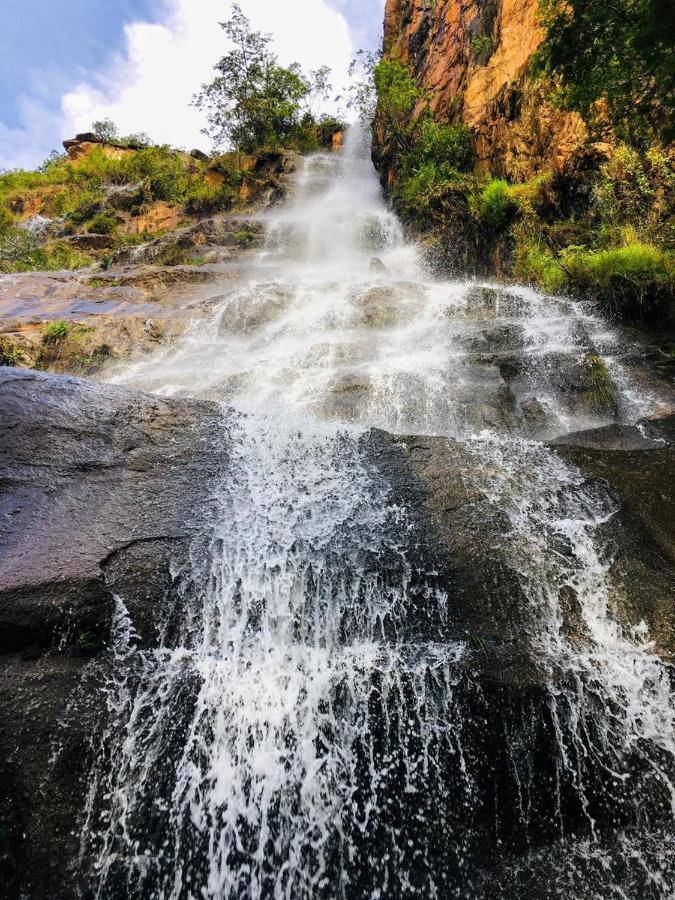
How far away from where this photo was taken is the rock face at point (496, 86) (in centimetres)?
1250

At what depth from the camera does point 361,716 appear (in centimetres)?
378

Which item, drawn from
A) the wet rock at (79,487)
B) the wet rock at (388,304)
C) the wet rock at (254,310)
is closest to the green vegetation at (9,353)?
the wet rock at (254,310)

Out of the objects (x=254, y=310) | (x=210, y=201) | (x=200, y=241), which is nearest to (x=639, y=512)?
(x=254, y=310)

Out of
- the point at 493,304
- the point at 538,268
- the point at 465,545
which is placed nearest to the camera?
the point at 465,545

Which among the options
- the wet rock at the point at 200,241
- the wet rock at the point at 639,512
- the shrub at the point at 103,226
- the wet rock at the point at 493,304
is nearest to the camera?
the wet rock at the point at 639,512

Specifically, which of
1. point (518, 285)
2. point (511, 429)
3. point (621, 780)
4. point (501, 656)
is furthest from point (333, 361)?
point (621, 780)

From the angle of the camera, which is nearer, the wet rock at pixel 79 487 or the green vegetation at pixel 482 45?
the wet rock at pixel 79 487

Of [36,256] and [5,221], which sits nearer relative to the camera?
[36,256]

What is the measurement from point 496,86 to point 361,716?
1907 cm

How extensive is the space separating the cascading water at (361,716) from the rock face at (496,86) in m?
11.2

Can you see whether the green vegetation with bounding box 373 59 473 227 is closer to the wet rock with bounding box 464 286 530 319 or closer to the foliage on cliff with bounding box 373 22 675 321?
the foliage on cliff with bounding box 373 22 675 321

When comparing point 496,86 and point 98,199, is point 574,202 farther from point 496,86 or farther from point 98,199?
point 98,199

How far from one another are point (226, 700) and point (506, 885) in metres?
2.41

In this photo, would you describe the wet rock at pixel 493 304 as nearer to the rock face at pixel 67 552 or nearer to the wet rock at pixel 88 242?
the rock face at pixel 67 552
